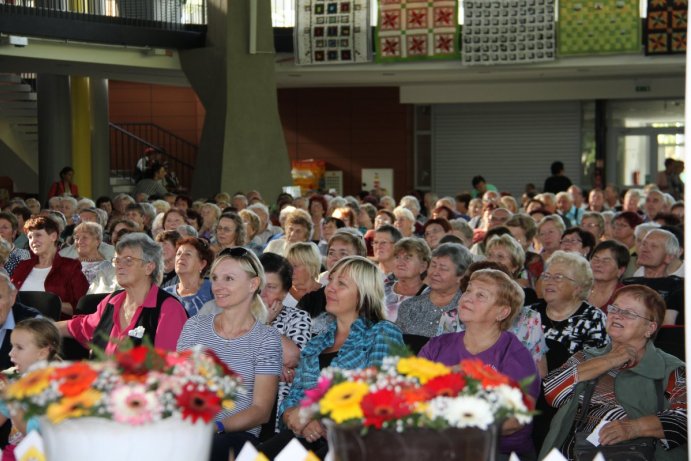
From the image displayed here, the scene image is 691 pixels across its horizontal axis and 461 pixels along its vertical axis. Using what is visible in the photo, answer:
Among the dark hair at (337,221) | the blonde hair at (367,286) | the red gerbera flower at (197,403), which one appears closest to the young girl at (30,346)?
the blonde hair at (367,286)

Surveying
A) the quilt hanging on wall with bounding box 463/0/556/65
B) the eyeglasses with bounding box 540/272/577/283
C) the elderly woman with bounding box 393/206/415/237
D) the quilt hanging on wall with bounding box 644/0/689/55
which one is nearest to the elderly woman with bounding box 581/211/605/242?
the elderly woman with bounding box 393/206/415/237

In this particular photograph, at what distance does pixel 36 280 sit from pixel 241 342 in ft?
10.1

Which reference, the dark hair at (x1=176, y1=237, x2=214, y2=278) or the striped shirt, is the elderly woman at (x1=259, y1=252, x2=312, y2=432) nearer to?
the striped shirt

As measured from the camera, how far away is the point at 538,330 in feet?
16.5

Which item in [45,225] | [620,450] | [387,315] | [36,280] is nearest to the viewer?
[620,450]

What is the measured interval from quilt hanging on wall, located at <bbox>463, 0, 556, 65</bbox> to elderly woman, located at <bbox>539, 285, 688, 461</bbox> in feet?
46.3

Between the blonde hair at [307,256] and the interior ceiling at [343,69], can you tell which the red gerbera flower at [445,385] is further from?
the interior ceiling at [343,69]

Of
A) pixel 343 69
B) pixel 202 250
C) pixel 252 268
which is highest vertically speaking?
pixel 343 69

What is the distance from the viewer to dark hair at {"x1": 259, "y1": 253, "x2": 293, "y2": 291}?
19.7 ft

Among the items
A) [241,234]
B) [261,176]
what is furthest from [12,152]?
[241,234]

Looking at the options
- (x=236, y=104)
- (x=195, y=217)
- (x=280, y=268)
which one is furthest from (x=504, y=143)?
(x=280, y=268)

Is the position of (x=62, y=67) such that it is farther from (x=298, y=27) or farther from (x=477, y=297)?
(x=477, y=297)

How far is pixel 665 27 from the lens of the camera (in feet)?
58.7

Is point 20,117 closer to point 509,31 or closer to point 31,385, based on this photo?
point 509,31
